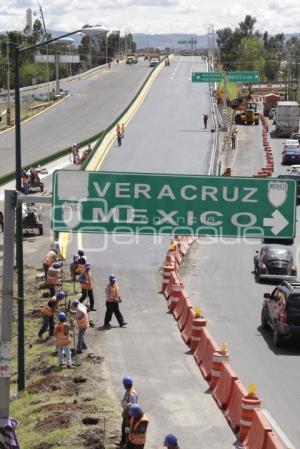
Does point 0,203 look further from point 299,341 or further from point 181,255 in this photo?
point 299,341

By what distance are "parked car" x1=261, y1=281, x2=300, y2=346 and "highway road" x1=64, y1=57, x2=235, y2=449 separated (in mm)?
2231

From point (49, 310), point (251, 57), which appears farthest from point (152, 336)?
point (251, 57)

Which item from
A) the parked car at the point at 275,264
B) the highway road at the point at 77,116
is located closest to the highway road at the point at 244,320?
the parked car at the point at 275,264

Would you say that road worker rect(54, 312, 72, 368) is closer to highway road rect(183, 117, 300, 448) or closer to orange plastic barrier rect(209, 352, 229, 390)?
orange plastic barrier rect(209, 352, 229, 390)

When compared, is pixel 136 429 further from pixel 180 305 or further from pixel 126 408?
pixel 180 305

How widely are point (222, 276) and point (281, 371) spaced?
1240cm

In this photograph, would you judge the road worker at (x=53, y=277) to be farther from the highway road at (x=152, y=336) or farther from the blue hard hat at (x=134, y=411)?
the blue hard hat at (x=134, y=411)

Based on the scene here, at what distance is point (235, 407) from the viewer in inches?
736

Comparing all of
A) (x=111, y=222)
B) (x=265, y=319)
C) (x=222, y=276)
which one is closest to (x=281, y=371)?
(x=265, y=319)

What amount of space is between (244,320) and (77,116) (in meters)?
68.3

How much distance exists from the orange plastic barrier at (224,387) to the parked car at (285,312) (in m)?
3.62

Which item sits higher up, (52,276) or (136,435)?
(136,435)

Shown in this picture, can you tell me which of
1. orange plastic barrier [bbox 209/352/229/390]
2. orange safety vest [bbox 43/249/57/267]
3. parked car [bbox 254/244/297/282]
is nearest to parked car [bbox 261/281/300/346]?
orange plastic barrier [bbox 209/352/229/390]

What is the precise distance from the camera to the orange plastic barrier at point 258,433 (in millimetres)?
16172
